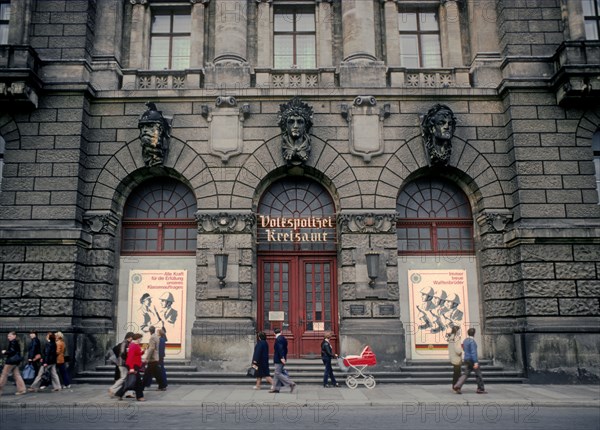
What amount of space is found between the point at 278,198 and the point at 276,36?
21.7 ft

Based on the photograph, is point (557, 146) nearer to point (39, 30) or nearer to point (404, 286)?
point (404, 286)

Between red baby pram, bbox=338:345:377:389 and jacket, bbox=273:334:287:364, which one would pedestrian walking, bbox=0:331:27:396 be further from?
red baby pram, bbox=338:345:377:389

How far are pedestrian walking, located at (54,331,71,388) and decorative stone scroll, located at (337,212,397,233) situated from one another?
975 centimetres

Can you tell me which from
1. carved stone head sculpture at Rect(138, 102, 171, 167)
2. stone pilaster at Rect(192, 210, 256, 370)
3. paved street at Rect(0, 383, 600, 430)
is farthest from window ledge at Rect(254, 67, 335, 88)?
paved street at Rect(0, 383, 600, 430)

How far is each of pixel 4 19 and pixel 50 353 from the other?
1282 centimetres

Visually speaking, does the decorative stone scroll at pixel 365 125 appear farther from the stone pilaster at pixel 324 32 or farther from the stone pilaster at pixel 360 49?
the stone pilaster at pixel 324 32

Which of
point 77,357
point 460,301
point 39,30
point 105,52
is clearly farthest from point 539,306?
point 39,30

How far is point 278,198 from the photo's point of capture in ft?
67.7

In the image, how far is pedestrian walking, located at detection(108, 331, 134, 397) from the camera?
15.0 metres

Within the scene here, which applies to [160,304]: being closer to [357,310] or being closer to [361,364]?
[357,310]

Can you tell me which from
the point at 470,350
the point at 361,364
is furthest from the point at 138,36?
the point at 470,350

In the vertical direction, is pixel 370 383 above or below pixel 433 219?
below

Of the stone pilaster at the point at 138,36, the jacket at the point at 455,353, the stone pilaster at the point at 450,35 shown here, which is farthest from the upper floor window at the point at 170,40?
the jacket at the point at 455,353

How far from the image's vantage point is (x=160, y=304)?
1975 centimetres
